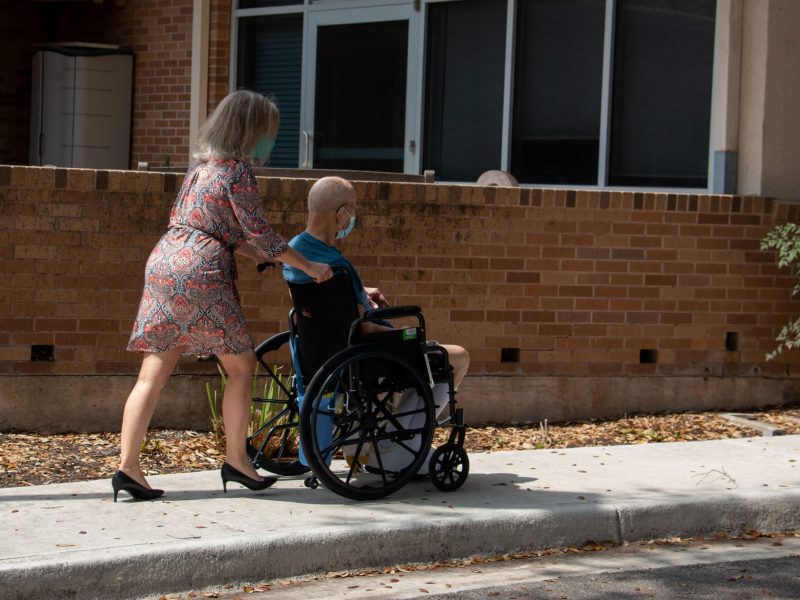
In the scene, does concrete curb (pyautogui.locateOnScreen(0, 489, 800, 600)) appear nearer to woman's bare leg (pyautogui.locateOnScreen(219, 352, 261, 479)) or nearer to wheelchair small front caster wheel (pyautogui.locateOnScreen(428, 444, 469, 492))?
wheelchair small front caster wheel (pyautogui.locateOnScreen(428, 444, 469, 492))

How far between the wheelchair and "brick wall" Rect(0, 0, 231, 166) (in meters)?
6.45

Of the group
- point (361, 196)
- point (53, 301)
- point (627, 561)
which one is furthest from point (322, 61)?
point (627, 561)

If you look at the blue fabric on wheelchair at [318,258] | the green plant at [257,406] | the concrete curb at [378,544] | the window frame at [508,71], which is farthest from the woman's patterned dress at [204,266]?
the window frame at [508,71]

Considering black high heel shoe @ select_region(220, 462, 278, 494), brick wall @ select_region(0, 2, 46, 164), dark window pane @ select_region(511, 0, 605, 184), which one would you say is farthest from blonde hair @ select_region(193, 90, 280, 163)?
brick wall @ select_region(0, 2, 46, 164)

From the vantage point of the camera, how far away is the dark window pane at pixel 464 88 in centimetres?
1025

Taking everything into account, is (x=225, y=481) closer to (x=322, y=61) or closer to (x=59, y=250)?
(x=59, y=250)

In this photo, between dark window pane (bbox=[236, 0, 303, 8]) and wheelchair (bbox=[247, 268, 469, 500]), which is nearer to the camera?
wheelchair (bbox=[247, 268, 469, 500])

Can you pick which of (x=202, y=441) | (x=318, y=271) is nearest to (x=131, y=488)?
(x=318, y=271)

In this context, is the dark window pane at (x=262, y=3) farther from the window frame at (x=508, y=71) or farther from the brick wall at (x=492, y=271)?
the brick wall at (x=492, y=271)

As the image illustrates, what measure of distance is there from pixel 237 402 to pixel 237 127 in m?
1.19

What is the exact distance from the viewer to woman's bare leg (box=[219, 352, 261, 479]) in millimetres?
5410

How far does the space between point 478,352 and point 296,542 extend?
123 inches

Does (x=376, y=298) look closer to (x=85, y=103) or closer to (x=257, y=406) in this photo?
(x=257, y=406)

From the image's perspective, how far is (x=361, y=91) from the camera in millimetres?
11125
